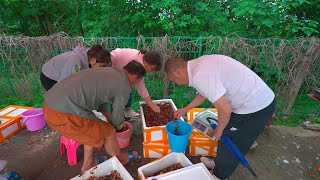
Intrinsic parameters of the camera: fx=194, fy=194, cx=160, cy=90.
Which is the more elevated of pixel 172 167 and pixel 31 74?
pixel 31 74

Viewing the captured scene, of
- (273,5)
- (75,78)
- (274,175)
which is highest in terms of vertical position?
(273,5)

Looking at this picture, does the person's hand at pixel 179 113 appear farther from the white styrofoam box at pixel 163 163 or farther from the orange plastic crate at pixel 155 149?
the white styrofoam box at pixel 163 163

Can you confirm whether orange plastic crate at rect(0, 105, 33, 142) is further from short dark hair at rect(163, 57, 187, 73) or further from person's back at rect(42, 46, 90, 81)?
short dark hair at rect(163, 57, 187, 73)

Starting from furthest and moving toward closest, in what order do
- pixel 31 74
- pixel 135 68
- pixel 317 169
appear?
pixel 31 74 → pixel 317 169 → pixel 135 68

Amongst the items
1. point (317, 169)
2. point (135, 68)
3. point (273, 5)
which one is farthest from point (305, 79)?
point (135, 68)

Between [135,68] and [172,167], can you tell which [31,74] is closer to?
[135,68]

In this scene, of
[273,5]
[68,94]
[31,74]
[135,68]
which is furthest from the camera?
[31,74]

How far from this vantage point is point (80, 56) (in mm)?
2689

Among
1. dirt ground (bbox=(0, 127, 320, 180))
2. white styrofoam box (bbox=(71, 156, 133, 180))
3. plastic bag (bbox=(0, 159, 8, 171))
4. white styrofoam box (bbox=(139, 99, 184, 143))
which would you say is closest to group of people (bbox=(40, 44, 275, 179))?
white styrofoam box (bbox=(71, 156, 133, 180))

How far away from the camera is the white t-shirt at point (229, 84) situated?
5.45ft

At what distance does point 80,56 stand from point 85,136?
1.18 metres

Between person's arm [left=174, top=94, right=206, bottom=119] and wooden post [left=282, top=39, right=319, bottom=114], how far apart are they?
2.54m

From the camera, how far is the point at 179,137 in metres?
2.21

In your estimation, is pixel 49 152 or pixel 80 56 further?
pixel 49 152
